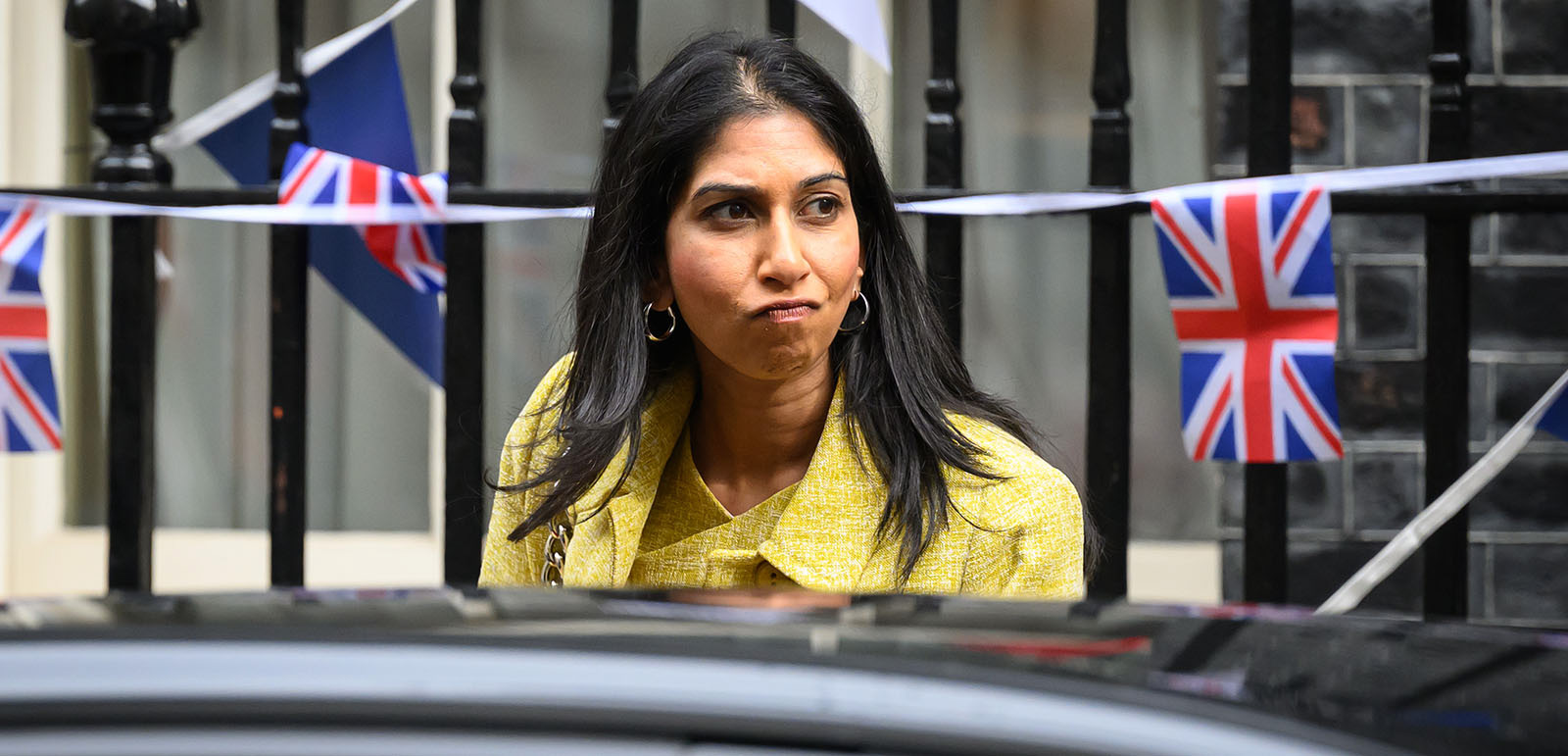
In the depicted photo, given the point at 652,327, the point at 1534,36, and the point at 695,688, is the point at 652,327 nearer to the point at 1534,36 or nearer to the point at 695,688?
the point at 695,688

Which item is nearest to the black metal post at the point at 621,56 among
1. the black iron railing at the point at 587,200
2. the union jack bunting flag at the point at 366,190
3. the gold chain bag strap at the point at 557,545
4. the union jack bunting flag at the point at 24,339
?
the black iron railing at the point at 587,200

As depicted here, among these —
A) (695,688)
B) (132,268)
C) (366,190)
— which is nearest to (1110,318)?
(366,190)

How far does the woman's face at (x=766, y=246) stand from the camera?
2.28m

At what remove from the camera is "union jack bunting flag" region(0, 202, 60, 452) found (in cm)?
303

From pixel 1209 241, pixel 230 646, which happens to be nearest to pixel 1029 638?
pixel 230 646

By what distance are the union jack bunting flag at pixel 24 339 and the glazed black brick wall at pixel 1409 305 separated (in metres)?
2.79

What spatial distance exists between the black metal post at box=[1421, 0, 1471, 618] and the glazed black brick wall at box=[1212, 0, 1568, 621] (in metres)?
1.26

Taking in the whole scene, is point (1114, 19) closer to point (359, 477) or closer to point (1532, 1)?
point (1532, 1)

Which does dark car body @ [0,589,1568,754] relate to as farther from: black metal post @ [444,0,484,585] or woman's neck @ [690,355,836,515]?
black metal post @ [444,0,484,585]

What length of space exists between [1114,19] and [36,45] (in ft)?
11.5

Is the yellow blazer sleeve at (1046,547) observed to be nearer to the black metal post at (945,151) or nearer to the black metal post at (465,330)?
the black metal post at (945,151)

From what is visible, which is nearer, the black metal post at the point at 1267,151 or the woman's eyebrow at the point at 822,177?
the woman's eyebrow at the point at 822,177

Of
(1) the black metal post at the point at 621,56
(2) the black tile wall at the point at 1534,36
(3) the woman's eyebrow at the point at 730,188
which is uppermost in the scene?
(2) the black tile wall at the point at 1534,36

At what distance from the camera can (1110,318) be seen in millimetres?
2957
